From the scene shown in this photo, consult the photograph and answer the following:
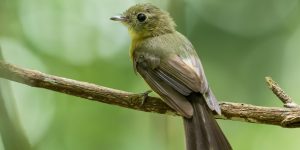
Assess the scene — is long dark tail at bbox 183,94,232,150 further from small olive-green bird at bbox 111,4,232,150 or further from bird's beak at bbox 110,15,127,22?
bird's beak at bbox 110,15,127,22

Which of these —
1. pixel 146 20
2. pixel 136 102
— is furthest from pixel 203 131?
pixel 146 20

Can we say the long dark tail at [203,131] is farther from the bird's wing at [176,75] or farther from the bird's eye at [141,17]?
the bird's eye at [141,17]

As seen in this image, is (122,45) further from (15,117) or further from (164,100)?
(15,117)

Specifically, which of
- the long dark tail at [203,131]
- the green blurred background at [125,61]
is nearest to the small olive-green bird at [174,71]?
the long dark tail at [203,131]

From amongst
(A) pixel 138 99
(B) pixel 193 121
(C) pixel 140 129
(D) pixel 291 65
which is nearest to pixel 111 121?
(C) pixel 140 129

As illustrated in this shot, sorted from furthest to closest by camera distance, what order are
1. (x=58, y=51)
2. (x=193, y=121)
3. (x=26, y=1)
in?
1. (x=58, y=51)
2. (x=26, y=1)
3. (x=193, y=121)

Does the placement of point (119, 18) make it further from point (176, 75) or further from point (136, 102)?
point (136, 102)
